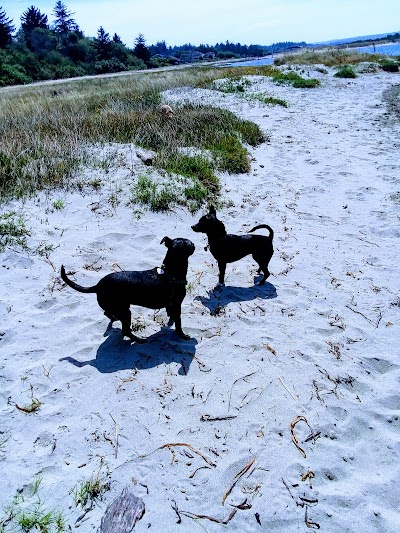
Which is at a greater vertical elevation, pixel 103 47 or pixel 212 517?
pixel 103 47

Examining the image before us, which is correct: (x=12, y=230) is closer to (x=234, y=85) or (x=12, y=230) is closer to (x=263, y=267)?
(x=263, y=267)

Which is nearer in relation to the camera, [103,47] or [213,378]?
[213,378]


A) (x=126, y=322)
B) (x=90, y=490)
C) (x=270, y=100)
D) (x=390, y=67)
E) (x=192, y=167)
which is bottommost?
(x=90, y=490)

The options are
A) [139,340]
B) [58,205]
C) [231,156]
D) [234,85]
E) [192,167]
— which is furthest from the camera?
[234,85]

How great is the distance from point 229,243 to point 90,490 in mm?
2995

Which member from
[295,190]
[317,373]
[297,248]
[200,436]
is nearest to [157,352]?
[200,436]

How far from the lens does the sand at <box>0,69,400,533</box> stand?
2.46 metres

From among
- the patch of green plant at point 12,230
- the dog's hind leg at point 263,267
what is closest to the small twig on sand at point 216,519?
the dog's hind leg at point 263,267

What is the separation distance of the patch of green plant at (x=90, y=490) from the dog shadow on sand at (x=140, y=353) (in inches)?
42.1

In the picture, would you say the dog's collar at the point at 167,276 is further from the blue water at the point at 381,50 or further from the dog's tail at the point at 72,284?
the blue water at the point at 381,50

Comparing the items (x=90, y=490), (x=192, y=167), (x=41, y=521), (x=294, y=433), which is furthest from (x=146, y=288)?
(x=192, y=167)

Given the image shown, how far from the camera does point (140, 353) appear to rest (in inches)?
145

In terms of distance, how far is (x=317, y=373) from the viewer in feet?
11.3

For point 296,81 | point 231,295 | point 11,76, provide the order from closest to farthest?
1. point 231,295
2. point 296,81
3. point 11,76
